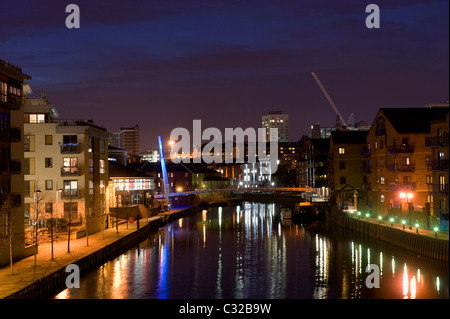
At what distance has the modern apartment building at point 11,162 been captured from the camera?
31375 millimetres

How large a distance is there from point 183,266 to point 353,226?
24.2 metres

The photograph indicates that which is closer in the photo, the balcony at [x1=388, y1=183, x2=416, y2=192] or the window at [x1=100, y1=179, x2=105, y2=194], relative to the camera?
the balcony at [x1=388, y1=183, x2=416, y2=192]

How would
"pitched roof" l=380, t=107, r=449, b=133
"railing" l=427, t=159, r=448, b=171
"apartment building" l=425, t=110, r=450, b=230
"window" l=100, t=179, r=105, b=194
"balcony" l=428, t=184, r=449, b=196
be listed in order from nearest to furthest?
"apartment building" l=425, t=110, r=450, b=230 → "railing" l=427, t=159, r=448, b=171 → "balcony" l=428, t=184, r=449, b=196 → "window" l=100, t=179, r=105, b=194 → "pitched roof" l=380, t=107, r=449, b=133

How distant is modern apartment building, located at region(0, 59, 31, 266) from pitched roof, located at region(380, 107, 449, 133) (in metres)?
37.3

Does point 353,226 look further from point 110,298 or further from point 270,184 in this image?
point 270,184

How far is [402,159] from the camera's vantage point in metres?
55.4

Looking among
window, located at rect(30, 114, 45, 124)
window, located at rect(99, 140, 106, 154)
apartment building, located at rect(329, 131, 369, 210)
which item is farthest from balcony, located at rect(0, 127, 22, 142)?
apartment building, located at rect(329, 131, 369, 210)

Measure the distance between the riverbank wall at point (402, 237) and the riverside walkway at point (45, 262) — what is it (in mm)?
22174

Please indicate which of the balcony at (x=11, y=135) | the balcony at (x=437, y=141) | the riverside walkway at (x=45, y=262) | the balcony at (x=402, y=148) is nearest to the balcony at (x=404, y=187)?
the balcony at (x=402, y=148)

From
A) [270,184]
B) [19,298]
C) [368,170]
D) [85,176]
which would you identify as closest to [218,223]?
[368,170]

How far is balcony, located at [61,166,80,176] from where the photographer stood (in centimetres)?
4925

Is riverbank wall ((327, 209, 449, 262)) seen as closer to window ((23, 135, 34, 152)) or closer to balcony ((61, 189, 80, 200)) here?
balcony ((61, 189, 80, 200))

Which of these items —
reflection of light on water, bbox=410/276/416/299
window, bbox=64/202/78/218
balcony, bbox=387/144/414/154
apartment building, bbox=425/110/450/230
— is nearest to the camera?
reflection of light on water, bbox=410/276/416/299

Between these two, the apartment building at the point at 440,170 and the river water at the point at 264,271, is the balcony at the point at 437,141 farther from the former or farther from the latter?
the river water at the point at 264,271
